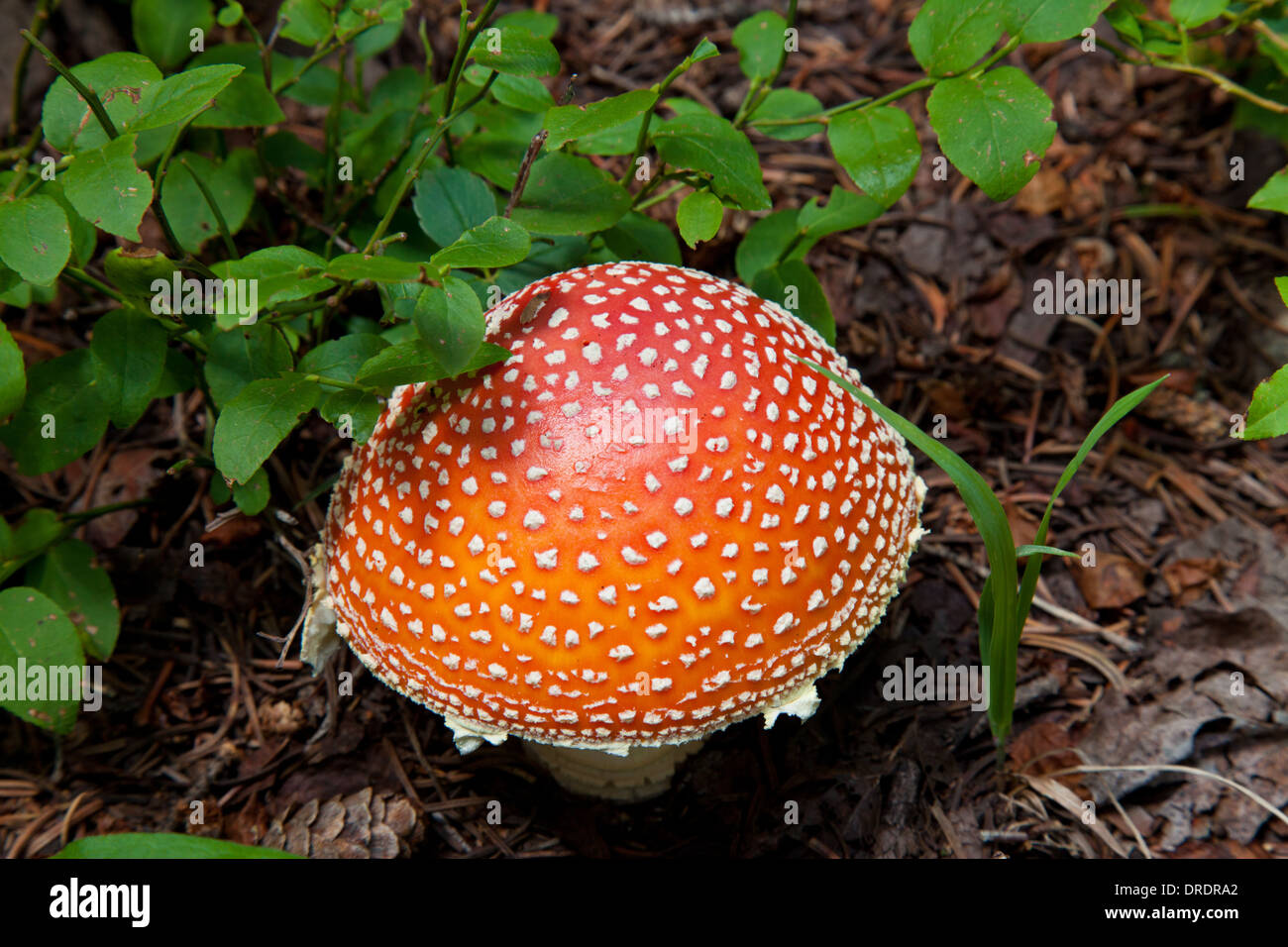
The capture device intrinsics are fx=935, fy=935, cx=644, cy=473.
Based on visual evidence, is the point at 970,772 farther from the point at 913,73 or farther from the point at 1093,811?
the point at 913,73

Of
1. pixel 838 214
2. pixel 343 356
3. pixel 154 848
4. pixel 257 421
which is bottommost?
pixel 154 848

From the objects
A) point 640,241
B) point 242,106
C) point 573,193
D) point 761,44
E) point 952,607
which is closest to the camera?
point 573,193

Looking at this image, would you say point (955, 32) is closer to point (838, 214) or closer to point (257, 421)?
point (838, 214)

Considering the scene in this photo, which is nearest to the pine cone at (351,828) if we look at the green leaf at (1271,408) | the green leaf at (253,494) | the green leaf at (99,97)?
the green leaf at (253,494)

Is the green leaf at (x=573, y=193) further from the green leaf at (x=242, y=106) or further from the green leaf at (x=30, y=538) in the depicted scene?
the green leaf at (x=30, y=538)

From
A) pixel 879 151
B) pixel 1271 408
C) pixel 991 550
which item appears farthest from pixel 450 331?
pixel 1271 408

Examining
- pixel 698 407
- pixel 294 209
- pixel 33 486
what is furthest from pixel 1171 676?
pixel 33 486
